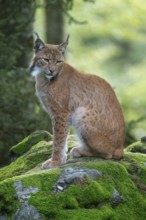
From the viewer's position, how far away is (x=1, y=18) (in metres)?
10.7

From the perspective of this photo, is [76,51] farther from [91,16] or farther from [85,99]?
[85,99]

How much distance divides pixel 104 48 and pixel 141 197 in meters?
13.7

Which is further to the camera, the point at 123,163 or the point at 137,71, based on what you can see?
the point at 137,71

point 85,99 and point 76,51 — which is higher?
point 85,99

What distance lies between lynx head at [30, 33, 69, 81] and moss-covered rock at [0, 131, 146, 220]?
3.20 feet

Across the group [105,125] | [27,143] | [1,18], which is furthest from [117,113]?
[1,18]

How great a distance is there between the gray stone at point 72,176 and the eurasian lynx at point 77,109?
52cm

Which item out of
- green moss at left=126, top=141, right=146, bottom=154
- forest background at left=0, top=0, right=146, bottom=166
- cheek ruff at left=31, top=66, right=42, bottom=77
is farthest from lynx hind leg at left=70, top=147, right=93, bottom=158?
forest background at left=0, top=0, right=146, bottom=166

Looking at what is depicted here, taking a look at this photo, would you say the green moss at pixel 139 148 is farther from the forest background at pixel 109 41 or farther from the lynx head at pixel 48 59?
the forest background at pixel 109 41

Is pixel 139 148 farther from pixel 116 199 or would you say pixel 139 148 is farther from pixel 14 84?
pixel 14 84

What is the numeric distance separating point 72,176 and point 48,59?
1378mm

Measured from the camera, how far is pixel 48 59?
22.8 ft

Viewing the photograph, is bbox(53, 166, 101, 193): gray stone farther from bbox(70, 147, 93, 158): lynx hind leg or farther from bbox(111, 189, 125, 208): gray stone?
bbox(70, 147, 93, 158): lynx hind leg

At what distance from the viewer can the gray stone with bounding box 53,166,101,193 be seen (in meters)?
6.15
